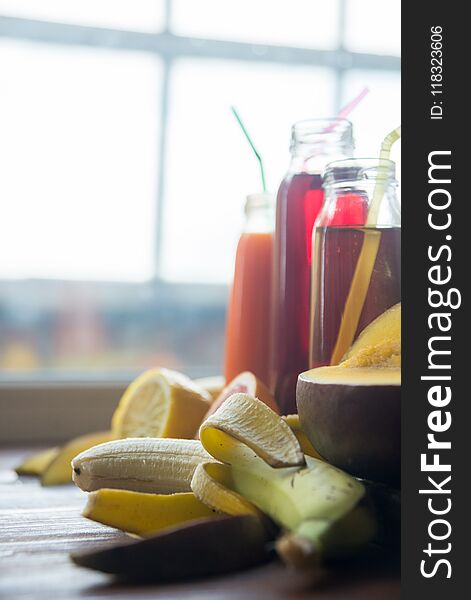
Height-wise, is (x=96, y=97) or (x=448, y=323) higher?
(x=96, y=97)

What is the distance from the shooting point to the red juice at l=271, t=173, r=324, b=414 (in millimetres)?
792

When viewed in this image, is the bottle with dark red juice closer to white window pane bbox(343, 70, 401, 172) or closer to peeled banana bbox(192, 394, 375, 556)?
peeled banana bbox(192, 394, 375, 556)

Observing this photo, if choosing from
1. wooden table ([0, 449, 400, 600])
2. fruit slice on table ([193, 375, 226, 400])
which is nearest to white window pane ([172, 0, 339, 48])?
fruit slice on table ([193, 375, 226, 400])

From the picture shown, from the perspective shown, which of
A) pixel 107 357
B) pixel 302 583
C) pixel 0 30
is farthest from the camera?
pixel 107 357

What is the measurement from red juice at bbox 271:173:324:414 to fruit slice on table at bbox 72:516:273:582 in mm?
299

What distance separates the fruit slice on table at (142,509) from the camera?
0.55 metres

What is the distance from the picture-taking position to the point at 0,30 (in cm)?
130

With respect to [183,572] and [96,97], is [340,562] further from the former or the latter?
[96,97]

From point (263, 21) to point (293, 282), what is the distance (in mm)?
800

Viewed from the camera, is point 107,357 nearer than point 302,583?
No

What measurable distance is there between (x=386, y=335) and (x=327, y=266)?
135 mm

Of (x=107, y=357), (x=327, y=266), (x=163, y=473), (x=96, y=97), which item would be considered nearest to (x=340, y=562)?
(x=163, y=473)

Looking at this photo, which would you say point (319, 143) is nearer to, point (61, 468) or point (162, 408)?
point (162, 408)

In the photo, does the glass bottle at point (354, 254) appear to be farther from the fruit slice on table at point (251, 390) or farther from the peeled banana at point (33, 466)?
the peeled banana at point (33, 466)
